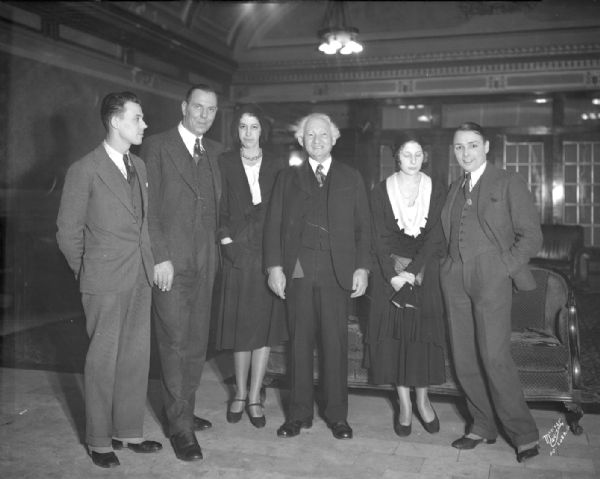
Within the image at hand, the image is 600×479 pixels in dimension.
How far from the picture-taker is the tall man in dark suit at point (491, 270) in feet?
9.59

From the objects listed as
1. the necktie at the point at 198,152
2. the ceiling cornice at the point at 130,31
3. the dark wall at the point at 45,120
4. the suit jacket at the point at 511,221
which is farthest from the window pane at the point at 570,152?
the necktie at the point at 198,152

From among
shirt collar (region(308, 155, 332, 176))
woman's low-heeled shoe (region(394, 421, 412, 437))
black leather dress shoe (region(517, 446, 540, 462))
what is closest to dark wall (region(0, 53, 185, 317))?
shirt collar (region(308, 155, 332, 176))

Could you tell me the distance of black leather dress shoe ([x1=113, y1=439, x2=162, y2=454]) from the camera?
119 inches

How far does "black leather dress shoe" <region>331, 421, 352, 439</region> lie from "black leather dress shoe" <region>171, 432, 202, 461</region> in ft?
2.27

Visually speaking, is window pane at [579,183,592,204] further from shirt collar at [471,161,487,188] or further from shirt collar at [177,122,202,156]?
shirt collar at [177,122,202,156]

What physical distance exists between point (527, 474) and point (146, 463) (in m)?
1.67

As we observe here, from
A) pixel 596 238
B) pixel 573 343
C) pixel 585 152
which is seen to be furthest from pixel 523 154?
pixel 573 343

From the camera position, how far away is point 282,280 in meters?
3.26

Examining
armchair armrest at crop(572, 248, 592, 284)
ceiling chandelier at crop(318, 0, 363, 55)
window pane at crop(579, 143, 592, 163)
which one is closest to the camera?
ceiling chandelier at crop(318, 0, 363, 55)

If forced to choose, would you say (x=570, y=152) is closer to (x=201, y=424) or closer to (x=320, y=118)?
(x=320, y=118)

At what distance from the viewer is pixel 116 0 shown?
7547 mm

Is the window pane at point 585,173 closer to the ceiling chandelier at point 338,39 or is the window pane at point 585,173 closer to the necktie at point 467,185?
the ceiling chandelier at point 338,39

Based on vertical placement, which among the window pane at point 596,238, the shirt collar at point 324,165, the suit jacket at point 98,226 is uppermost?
the shirt collar at point 324,165

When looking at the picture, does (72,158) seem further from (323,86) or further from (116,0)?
(323,86)
